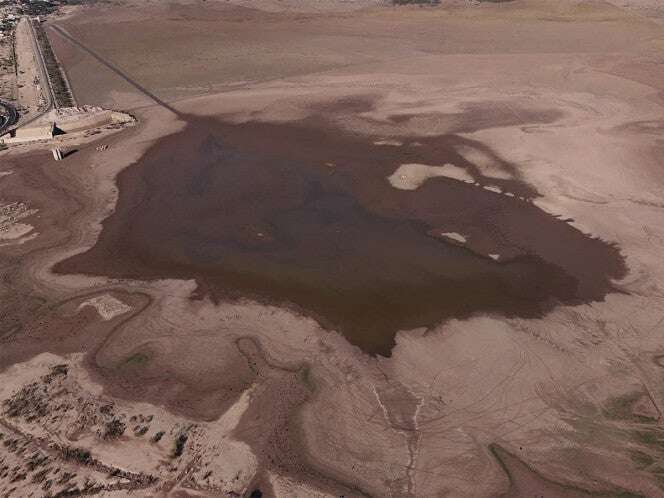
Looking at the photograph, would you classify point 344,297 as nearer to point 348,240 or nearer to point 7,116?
point 348,240

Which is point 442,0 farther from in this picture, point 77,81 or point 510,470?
point 510,470

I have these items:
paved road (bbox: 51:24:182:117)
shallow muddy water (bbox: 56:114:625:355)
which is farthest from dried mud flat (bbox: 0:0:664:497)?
paved road (bbox: 51:24:182:117)

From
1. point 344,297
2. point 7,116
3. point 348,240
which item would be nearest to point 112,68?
point 7,116

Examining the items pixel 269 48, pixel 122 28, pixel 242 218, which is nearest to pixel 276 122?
pixel 242 218

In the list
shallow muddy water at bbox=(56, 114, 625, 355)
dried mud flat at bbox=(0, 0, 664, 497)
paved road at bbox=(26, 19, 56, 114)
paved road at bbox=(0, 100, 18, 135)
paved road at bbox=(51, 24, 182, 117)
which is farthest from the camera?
paved road at bbox=(51, 24, 182, 117)

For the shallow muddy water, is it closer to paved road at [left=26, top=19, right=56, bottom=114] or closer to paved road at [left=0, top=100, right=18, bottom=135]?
paved road at [left=0, top=100, right=18, bottom=135]
